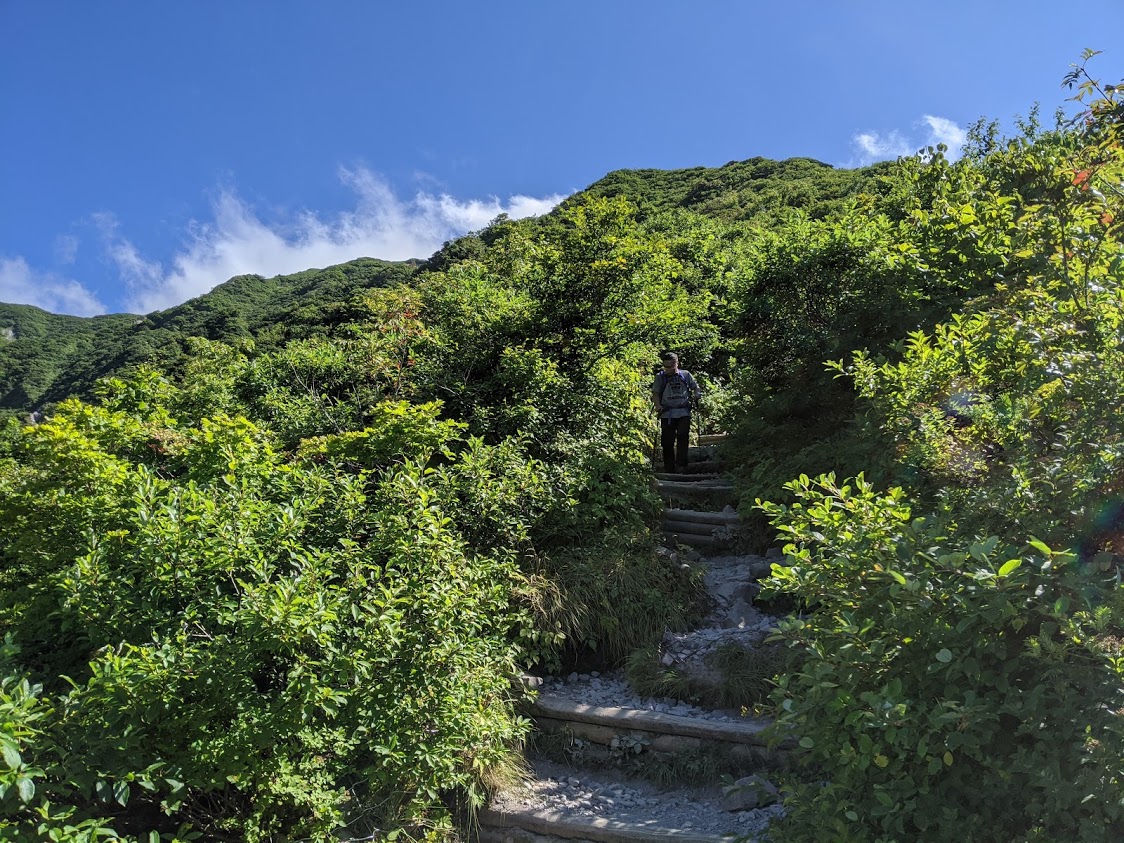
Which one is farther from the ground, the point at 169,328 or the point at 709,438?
the point at 169,328

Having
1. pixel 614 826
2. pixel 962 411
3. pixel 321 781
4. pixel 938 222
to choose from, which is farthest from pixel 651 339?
pixel 321 781

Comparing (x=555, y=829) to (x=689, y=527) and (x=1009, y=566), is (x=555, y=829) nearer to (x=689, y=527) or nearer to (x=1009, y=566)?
(x=1009, y=566)

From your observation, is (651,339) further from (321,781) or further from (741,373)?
(321,781)

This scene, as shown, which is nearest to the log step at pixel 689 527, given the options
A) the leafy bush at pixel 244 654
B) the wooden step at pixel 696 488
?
the wooden step at pixel 696 488

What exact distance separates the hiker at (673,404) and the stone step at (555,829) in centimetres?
462

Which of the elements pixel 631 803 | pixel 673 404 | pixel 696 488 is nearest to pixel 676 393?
pixel 673 404

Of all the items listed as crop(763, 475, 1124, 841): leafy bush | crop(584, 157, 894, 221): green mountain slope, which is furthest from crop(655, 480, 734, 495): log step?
crop(584, 157, 894, 221): green mountain slope

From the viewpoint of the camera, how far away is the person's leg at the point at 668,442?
7539 mm

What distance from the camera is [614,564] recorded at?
493 cm

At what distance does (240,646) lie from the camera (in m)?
2.74

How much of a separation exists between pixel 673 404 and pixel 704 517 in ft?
4.74

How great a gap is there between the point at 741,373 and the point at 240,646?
525 cm

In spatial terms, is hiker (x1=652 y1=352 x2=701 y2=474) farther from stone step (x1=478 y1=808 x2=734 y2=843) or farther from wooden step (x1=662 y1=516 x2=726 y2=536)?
stone step (x1=478 y1=808 x2=734 y2=843)

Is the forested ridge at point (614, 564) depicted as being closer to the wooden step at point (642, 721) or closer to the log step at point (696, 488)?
the wooden step at point (642, 721)
